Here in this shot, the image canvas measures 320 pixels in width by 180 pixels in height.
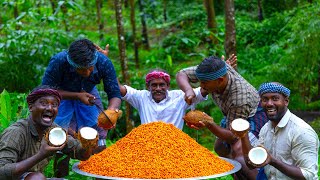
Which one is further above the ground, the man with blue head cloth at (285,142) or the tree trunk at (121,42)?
the tree trunk at (121,42)

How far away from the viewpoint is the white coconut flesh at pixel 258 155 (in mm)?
3434

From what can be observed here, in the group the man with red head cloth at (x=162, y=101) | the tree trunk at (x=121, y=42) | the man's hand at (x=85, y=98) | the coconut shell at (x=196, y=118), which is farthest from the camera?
the tree trunk at (x=121, y=42)

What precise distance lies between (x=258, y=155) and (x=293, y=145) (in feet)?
1.12

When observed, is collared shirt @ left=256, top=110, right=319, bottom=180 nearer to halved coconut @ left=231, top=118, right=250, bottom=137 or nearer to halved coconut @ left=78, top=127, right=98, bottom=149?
halved coconut @ left=231, top=118, right=250, bottom=137

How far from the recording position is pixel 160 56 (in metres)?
12.7

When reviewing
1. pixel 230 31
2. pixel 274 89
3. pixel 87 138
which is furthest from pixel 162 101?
pixel 230 31

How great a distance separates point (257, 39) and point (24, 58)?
7.33m

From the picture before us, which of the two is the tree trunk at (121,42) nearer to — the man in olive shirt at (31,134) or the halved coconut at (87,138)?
the halved coconut at (87,138)

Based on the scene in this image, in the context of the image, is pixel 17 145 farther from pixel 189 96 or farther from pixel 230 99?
pixel 230 99

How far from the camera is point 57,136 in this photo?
10.8ft

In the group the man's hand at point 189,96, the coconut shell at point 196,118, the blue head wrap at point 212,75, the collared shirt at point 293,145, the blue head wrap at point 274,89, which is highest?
the blue head wrap at point 212,75

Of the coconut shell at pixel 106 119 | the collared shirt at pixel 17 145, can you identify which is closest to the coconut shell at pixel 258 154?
the coconut shell at pixel 106 119

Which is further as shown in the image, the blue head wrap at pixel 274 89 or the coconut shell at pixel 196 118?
the coconut shell at pixel 196 118

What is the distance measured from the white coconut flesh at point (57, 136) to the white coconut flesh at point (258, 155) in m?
1.20
